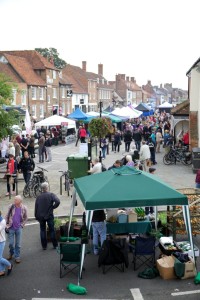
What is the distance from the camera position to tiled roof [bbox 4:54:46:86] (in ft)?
Answer: 167

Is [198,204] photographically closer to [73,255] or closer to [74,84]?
[73,255]

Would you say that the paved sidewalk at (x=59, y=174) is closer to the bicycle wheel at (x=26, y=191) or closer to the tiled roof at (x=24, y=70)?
the bicycle wheel at (x=26, y=191)

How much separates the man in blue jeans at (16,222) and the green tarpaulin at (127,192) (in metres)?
1.37

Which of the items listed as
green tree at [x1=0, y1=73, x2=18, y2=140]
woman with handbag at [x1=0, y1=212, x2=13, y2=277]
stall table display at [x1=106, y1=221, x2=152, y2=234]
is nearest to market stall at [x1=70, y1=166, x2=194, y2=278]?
stall table display at [x1=106, y1=221, x2=152, y2=234]

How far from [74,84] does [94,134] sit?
52.8 meters

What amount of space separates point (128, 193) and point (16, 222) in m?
2.52

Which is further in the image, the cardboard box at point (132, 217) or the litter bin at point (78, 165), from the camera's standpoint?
the litter bin at point (78, 165)

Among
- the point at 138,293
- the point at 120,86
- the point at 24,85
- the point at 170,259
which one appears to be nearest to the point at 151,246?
the point at 170,259

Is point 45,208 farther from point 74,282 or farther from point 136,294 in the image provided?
point 136,294

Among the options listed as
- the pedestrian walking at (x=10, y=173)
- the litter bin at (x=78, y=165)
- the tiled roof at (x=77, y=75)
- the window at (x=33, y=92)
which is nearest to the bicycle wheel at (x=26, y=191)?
the pedestrian walking at (x=10, y=173)

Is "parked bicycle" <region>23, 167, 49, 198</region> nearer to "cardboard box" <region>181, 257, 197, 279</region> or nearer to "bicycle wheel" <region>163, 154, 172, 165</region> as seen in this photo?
"cardboard box" <region>181, 257, 197, 279</region>

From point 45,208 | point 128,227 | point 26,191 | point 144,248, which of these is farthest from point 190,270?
point 26,191

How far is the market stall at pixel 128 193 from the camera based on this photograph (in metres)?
9.12

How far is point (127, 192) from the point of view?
9422mm
